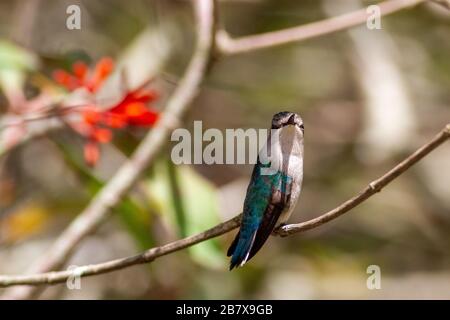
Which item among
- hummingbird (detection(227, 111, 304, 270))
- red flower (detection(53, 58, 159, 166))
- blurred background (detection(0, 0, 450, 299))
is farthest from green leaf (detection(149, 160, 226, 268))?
hummingbird (detection(227, 111, 304, 270))

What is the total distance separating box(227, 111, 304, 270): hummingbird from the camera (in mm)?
1624

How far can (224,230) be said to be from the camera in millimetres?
1502

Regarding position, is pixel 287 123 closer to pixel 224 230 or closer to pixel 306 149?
pixel 224 230

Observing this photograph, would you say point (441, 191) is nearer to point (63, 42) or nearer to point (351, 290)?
point (351, 290)

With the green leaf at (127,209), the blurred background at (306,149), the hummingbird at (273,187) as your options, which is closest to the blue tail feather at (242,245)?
the hummingbird at (273,187)

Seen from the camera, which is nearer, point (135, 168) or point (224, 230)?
point (224, 230)

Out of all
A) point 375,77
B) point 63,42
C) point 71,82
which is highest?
point 63,42

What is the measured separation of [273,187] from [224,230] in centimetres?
25

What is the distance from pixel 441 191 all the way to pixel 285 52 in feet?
3.96

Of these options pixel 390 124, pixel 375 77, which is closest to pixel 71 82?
pixel 390 124

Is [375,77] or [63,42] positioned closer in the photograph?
[375,77]

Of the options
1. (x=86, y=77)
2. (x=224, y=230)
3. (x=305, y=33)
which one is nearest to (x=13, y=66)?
(x=86, y=77)

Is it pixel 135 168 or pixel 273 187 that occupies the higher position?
pixel 135 168

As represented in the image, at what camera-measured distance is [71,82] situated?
255 cm
